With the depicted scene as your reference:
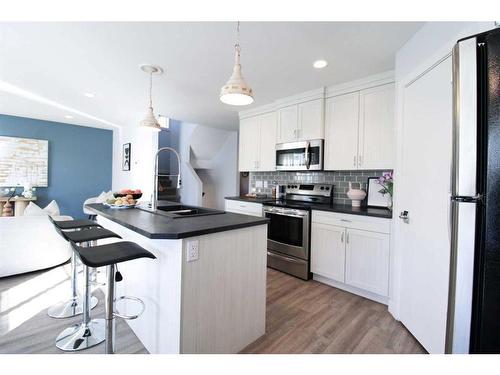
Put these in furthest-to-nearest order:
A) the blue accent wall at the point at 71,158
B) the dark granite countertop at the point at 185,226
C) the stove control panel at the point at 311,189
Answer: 1. the blue accent wall at the point at 71,158
2. the stove control panel at the point at 311,189
3. the dark granite countertop at the point at 185,226

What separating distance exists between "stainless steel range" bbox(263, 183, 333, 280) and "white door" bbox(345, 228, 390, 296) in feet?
1.66

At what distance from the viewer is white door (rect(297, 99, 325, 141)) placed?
311cm

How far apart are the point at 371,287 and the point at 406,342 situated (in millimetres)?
646

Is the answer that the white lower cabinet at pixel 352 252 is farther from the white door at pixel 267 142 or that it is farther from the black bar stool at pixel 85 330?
the black bar stool at pixel 85 330

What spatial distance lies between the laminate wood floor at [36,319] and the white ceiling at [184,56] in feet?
8.00

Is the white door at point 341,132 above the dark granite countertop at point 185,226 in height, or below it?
above

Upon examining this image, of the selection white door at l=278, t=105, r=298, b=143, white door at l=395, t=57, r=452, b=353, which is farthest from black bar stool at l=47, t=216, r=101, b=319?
white door at l=395, t=57, r=452, b=353

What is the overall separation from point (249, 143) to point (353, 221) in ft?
7.48

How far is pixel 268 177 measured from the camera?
423 centimetres

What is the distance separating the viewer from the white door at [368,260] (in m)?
2.32

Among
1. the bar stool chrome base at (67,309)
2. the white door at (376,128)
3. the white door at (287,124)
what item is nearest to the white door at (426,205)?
the white door at (376,128)

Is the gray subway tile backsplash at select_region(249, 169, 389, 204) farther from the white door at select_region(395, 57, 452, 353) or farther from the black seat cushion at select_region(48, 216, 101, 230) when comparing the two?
the black seat cushion at select_region(48, 216, 101, 230)
